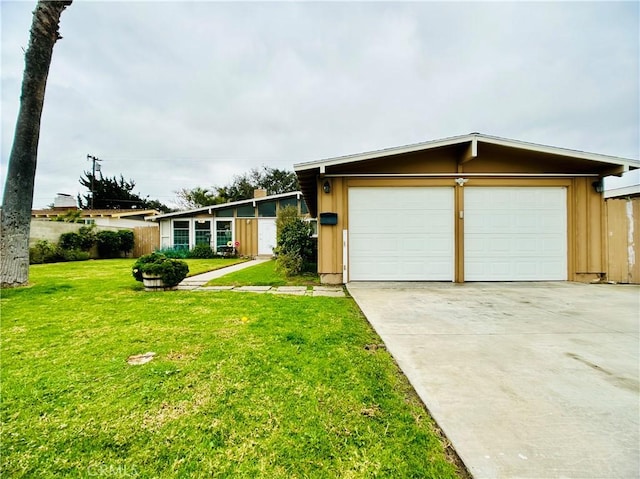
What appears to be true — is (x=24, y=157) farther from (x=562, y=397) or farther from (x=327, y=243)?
(x=562, y=397)

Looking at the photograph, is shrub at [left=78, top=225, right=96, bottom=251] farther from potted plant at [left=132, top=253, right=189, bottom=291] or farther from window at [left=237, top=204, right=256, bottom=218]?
potted plant at [left=132, top=253, right=189, bottom=291]

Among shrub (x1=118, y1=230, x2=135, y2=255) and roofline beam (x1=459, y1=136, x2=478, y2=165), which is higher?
roofline beam (x1=459, y1=136, x2=478, y2=165)

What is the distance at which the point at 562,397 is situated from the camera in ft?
6.48

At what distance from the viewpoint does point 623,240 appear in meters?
6.84

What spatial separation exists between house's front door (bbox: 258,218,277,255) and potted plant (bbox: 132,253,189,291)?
10016mm

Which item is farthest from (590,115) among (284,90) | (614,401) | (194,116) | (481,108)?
(194,116)

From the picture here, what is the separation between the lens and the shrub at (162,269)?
5845 millimetres

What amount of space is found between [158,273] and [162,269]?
11cm

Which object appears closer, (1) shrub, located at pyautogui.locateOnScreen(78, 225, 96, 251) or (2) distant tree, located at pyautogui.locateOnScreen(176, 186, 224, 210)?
(1) shrub, located at pyautogui.locateOnScreen(78, 225, 96, 251)

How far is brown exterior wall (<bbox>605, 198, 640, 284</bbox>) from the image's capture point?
6770 mm

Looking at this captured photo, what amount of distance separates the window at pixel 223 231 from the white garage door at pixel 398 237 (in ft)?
35.8

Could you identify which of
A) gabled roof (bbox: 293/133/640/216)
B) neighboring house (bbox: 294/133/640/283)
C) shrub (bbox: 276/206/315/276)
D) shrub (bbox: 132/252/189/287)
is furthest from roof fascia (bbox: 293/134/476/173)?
shrub (bbox: 132/252/189/287)

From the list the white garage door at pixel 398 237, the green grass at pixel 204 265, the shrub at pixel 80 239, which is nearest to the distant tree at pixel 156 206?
the shrub at pixel 80 239

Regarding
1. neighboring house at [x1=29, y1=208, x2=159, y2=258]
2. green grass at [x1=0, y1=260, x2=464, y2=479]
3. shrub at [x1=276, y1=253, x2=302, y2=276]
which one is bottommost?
green grass at [x1=0, y1=260, x2=464, y2=479]
